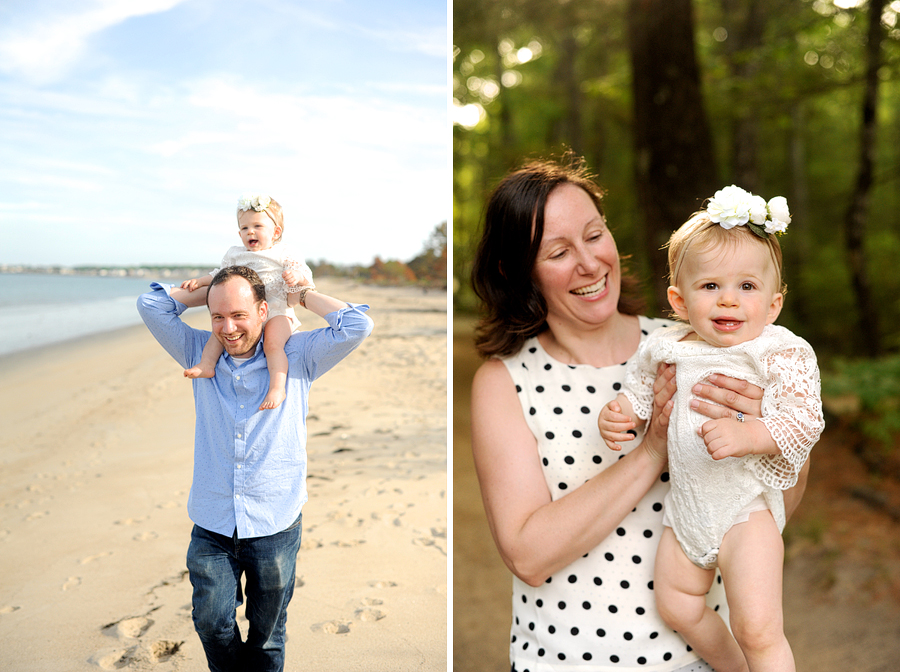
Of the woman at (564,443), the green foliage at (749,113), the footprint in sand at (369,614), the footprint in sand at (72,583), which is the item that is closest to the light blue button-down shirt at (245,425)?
the woman at (564,443)

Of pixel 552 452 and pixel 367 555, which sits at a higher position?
pixel 552 452

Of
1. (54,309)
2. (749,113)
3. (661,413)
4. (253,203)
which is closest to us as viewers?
(661,413)

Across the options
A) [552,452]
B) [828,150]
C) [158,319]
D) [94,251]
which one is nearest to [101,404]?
[94,251]

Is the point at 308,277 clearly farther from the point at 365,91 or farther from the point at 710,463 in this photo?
the point at 365,91

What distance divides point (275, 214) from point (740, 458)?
154cm

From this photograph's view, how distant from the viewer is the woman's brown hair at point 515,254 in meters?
2.16

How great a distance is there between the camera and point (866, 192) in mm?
6523

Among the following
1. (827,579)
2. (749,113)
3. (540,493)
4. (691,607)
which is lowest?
(827,579)

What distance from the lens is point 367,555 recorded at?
190 inches

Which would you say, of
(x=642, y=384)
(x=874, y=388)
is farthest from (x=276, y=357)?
(x=874, y=388)

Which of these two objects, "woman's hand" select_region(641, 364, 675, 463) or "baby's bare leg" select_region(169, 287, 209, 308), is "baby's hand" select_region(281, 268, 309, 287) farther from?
"woman's hand" select_region(641, 364, 675, 463)

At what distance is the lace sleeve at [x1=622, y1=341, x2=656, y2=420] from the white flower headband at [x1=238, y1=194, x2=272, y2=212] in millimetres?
1222

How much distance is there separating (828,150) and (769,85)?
44.5 ft

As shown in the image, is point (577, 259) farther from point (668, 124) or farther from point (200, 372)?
point (668, 124)
